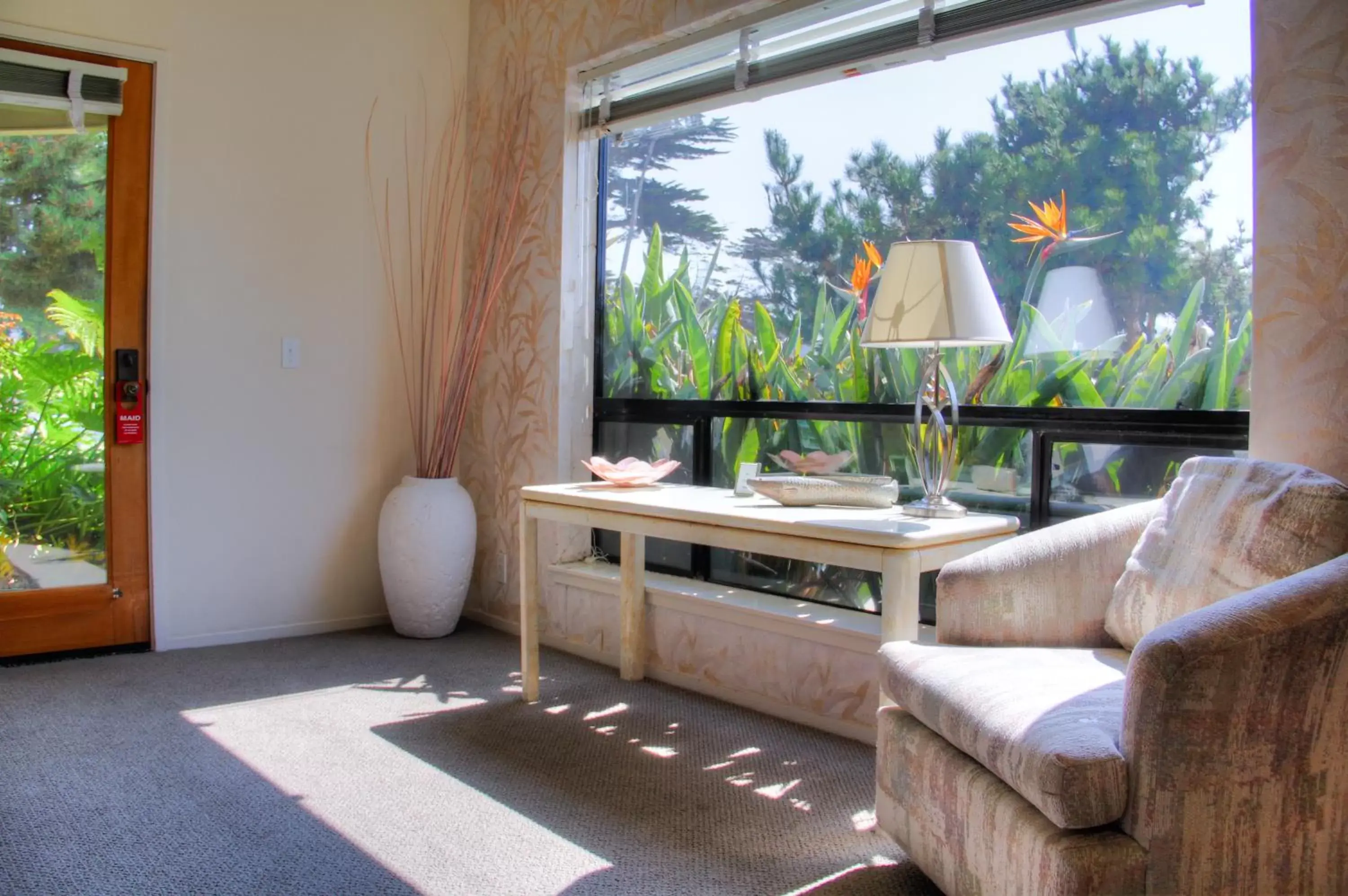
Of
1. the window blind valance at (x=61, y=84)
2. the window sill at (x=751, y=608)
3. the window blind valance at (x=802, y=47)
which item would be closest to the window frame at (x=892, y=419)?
the window sill at (x=751, y=608)

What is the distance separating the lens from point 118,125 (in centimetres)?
334

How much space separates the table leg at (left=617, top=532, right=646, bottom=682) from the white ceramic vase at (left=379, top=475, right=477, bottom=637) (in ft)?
2.61

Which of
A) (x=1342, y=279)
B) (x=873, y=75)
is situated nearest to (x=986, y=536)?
(x=1342, y=279)

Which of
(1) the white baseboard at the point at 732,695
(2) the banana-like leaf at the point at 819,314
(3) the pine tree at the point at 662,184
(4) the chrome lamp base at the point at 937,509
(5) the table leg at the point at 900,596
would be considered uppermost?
(3) the pine tree at the point at 662,184

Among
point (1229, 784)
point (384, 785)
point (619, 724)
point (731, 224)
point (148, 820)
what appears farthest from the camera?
point (731, 224)

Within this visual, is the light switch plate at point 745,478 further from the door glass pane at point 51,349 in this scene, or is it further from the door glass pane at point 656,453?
the door glass pane at point 51,349

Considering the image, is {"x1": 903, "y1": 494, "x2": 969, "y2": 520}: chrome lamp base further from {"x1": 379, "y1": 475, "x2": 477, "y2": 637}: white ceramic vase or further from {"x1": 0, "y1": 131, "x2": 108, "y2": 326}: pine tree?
{"x1": 0, "y1": 131, "x2": 108, "y2": 326}: pine tree

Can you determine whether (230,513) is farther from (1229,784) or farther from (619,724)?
(1229,784)

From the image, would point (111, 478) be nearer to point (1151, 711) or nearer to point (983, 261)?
point (983, 261)

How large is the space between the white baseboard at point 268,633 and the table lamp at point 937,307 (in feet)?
7.79

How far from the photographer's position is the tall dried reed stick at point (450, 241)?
3.78 metres

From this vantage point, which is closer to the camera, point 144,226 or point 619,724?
point 619,724

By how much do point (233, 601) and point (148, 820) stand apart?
5.32ft

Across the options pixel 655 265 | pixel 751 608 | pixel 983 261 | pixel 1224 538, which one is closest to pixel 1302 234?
Result: pixel 1224 538
